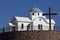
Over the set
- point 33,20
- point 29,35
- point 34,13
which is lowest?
point 29,35

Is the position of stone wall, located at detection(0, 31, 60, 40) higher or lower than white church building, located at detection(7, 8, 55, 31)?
lower

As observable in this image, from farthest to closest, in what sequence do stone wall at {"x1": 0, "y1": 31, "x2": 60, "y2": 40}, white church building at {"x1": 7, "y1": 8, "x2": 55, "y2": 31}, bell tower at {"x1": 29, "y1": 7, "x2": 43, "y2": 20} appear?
bell tower at {"x1": 29, "y1": 7, "x2": 43, "y2": 20} → white church building at {"x1": 7, "y1": 8, "x2": 55, "y2": 31} → stone wall at {"x1": 0, "y1": 31, "x2": 60, "y2": 40}

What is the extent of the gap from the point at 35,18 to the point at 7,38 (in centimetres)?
2258

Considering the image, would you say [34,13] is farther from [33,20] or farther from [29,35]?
[29,35]

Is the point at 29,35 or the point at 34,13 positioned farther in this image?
the point at 34,13

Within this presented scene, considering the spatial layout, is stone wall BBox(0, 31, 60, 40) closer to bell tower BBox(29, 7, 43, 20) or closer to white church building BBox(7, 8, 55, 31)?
white church building BBox(7, 8, 55, 31)

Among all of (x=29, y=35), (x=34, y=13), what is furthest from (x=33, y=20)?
(x=29, y=35)

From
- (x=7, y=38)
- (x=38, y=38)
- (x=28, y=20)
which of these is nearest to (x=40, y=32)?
(x=38, y=38)

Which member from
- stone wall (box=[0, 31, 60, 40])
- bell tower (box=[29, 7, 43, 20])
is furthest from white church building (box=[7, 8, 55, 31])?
stone wall (box=[0, 31, 60, 40])

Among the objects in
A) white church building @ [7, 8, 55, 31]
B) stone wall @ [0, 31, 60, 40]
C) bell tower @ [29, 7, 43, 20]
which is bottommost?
stone wall @ [0, 31, 60, 40]

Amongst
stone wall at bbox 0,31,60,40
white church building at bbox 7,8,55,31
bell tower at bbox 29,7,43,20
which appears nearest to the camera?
stone wall at bbox 0,31,60,40

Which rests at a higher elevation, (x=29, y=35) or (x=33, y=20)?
(x=33, y=20)

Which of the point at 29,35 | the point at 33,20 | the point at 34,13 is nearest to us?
the point at 29,35

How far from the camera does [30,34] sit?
26.8 meters
